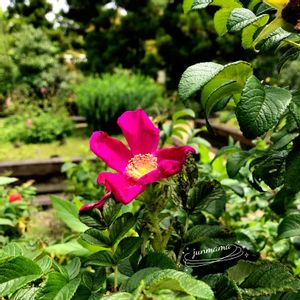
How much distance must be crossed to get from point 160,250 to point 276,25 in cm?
28

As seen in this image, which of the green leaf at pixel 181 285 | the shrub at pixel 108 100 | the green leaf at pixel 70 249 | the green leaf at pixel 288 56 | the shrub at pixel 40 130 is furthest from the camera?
the shrub at pixel 108 100

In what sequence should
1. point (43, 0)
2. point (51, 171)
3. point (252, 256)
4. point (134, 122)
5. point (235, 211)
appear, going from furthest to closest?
point (43, 0)
point (51, 171)
point (235, 211)
point (252, 256)
point (134, 122)

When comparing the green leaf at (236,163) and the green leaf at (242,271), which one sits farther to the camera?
the green leaf at (236,163)

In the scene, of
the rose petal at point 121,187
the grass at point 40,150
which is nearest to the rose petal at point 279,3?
the rose petal at point 121,187

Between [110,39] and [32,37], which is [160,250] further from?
[32,37]

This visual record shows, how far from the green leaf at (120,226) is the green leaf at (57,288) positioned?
6cm

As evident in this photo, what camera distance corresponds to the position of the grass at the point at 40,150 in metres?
4.93

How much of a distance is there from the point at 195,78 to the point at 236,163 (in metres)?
0.37

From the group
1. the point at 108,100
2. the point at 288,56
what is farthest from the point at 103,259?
the point at 108,100

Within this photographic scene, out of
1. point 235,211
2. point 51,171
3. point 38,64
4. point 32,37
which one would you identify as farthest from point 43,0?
point 235,211

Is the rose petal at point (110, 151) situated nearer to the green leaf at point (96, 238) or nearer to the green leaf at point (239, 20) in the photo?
the green leaf at point (96, 238)

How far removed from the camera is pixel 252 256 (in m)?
0.71

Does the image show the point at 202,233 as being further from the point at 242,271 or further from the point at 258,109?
the point at 258,109

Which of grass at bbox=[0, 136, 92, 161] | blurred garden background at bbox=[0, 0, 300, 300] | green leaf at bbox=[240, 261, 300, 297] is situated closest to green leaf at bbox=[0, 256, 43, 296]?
blurred garden background at bbox=[0, 0, 300, 300]
